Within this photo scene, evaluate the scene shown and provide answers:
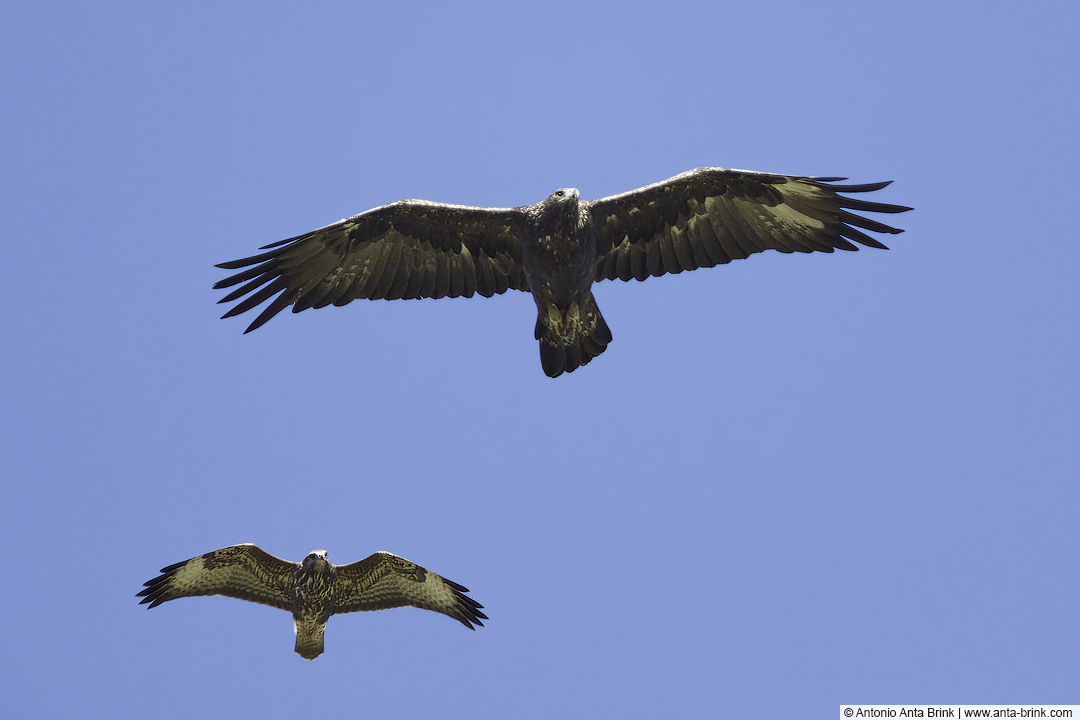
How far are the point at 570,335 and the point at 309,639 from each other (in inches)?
178

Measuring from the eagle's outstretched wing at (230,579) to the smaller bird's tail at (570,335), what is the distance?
12.2ft

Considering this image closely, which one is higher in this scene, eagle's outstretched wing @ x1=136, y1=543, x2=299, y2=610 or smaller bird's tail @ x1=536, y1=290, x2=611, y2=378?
smaller bird's tail @ x1=536, y1=290, x2=611, y2=378

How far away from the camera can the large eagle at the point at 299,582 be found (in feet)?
50.9

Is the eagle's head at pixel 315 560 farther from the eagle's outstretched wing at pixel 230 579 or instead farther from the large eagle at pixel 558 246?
the large eagle at pixel 558 246

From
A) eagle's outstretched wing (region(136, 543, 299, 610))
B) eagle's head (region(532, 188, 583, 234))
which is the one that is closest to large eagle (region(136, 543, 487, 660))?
eagle's outstretched wing (region(136, 543, 299, 610))

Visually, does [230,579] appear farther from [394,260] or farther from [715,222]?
[715,222]

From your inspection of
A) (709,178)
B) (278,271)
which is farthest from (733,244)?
(278,271)

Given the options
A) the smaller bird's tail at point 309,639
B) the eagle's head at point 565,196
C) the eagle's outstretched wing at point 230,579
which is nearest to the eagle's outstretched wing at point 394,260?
the eagle's head at point 565,196

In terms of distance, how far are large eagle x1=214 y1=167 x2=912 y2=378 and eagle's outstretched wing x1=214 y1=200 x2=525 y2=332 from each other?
0.01m

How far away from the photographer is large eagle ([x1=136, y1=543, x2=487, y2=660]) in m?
15.5

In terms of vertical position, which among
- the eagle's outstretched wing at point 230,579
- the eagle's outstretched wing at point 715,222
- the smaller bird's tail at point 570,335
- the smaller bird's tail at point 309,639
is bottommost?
the smaller bird's tail at point 309,639

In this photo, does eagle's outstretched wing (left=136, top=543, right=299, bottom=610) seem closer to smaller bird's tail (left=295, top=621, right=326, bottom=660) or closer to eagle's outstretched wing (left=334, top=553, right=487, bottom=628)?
smaller bird's tail (left=295, top=621, right=326, bottom=660)

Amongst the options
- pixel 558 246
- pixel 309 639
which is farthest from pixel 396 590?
pixel 558 246

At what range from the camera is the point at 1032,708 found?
16.0m
